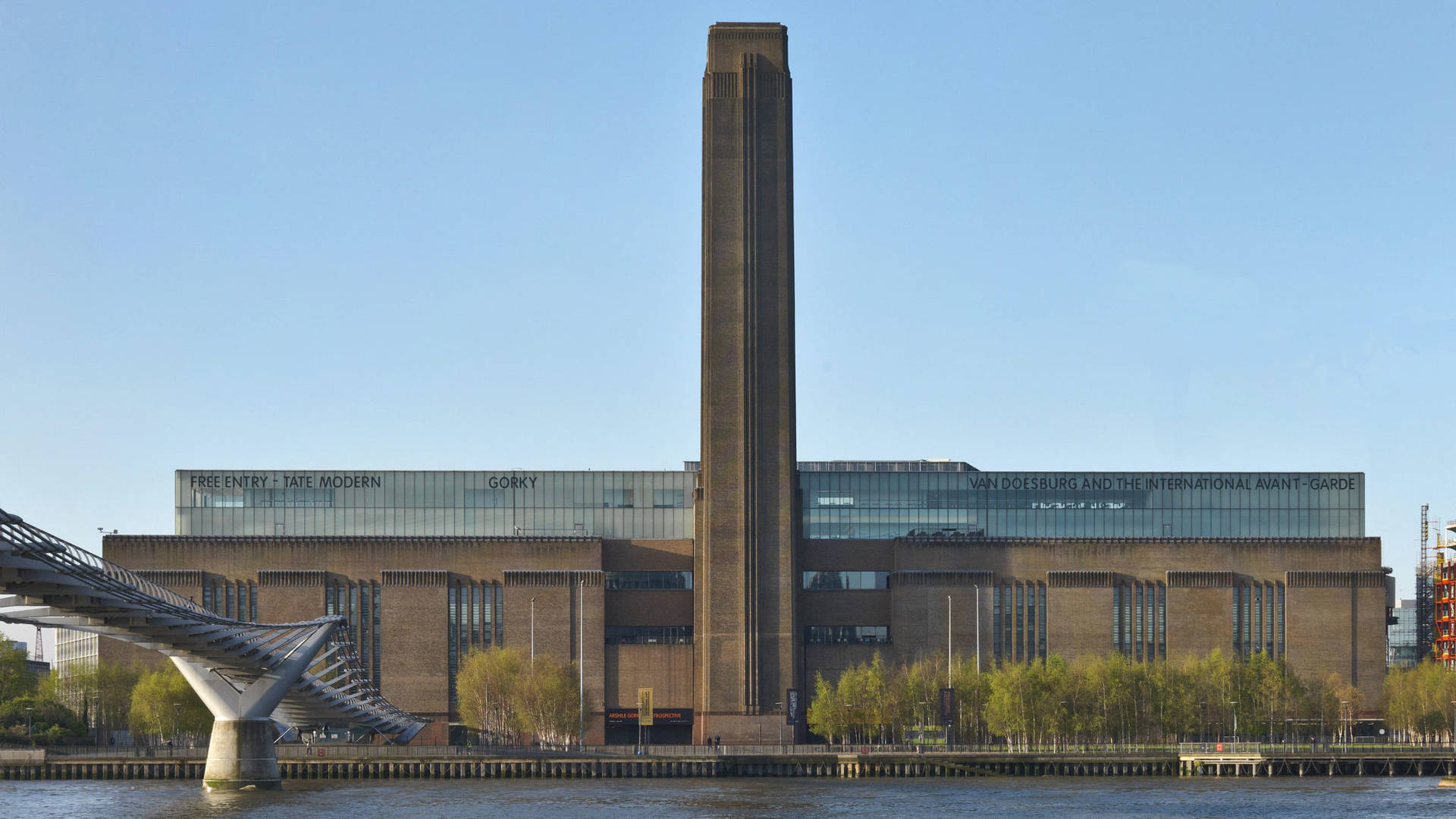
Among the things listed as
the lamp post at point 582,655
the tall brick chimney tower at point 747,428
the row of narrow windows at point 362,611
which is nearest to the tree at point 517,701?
the lamp post at point 582,655

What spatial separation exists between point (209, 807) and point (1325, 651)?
94.1 m

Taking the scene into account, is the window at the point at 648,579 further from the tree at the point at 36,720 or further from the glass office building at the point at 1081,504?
the tree at the point at 36,720

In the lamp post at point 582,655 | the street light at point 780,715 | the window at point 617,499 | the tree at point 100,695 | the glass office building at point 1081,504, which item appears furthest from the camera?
the window at point 617,499

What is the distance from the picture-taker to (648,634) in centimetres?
15200

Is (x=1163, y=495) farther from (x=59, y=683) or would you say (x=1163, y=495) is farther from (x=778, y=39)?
(x=59, y=683)

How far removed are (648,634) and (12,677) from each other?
46.9m

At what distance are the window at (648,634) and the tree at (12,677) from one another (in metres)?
42.9

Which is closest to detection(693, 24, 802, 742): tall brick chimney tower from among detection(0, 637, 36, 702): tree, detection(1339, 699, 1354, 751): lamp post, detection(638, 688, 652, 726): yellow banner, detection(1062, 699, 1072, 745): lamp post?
detection(638, 688, 652, 726): yellow banner

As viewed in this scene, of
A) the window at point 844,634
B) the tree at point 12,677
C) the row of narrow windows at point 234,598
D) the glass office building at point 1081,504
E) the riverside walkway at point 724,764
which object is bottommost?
the riverside walkway at point 724,764

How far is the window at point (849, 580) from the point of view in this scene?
154 m

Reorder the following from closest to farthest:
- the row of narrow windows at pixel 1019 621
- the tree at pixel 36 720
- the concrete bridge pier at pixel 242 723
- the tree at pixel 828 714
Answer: the concrete bridge pier at pixel 242 723 → the tree at pixel 36 720 → the tree at pixel 828 714 → the row of narrow windows at pixel 1019 621

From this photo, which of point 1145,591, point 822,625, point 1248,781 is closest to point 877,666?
point 822,625

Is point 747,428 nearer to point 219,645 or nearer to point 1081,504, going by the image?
point 1081,504

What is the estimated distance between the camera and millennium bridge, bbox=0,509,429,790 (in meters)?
68.0
